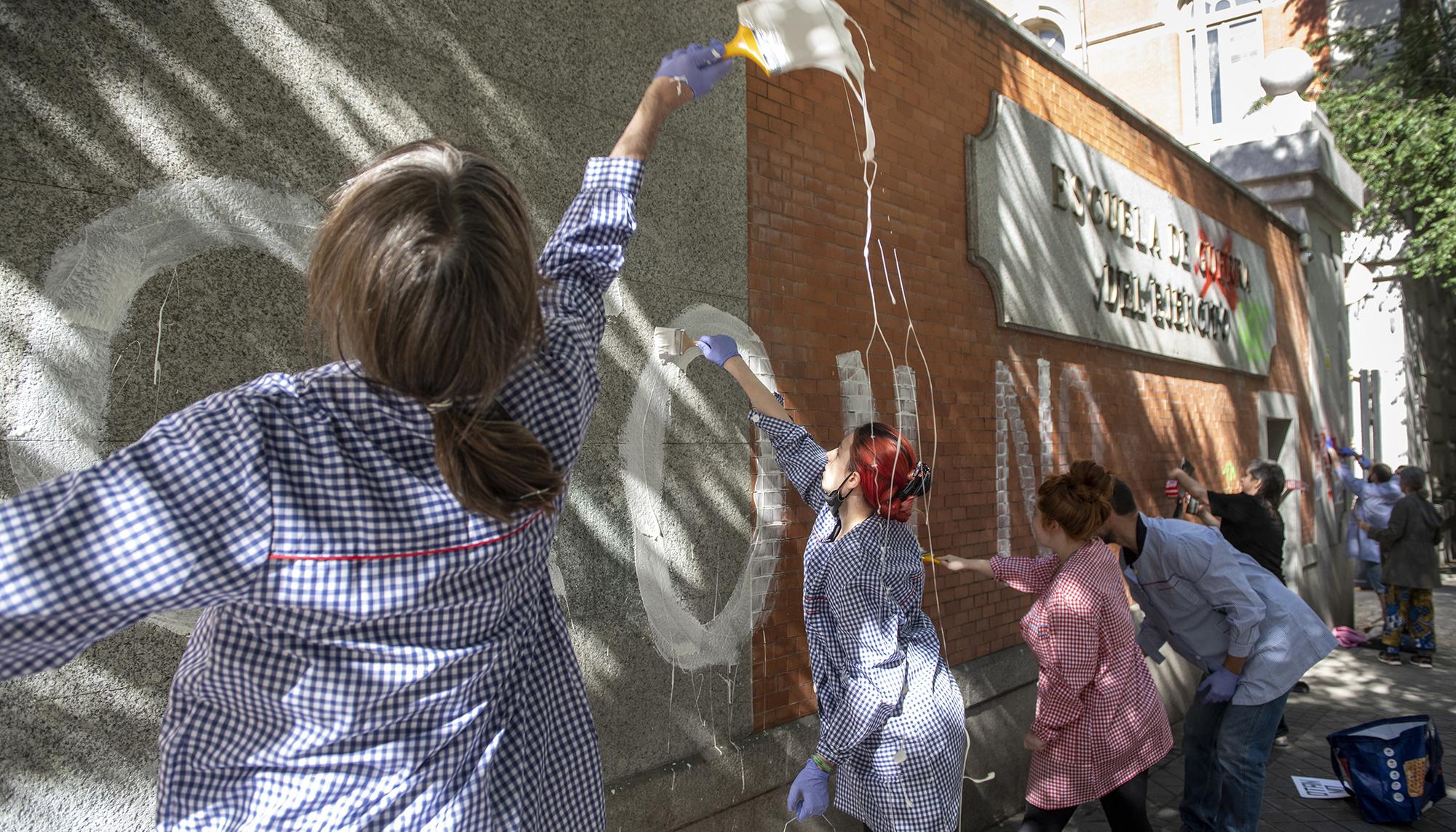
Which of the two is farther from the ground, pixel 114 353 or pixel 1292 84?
pixel 1292 84

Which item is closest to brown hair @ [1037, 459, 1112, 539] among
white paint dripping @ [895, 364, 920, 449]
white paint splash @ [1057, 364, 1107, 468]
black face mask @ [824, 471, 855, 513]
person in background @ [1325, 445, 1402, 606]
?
white paint dripping @ [895, 364, 920, 449]

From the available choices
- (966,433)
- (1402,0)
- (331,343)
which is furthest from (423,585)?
(1402,0)

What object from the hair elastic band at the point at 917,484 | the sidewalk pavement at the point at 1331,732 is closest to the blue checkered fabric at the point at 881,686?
the hair elastic band at the point at 917,484

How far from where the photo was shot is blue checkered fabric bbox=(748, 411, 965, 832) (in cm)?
322

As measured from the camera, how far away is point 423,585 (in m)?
1.37

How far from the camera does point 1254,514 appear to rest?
6.61 meters

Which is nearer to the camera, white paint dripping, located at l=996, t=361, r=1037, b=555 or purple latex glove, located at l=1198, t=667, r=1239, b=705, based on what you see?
purple latex glove, located at l=1198, t=667, r=1239, b=705

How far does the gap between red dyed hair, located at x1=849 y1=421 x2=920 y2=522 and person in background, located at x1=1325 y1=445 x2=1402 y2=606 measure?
31.7ft

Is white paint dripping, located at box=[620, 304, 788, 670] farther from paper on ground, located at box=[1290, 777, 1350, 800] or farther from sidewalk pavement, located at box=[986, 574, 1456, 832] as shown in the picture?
paper on ground, located at box=[1290, 777, 1350, 800]

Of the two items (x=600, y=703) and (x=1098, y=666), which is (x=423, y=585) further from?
(x=1098, y=666)

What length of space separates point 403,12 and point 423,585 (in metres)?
2.24

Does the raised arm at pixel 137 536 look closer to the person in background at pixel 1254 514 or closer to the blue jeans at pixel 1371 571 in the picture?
the person in background at pixel 1254 514

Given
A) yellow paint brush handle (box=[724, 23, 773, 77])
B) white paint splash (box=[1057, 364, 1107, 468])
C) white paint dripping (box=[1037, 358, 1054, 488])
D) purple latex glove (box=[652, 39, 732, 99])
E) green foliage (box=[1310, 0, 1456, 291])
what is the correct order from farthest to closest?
green foliage (box=[1310, 0, 1456, 291])
white paint splash (box=[1057, 364, 1107, 468])
white paint dripping (box=[1037, 358, 1054, 488])
yellow paint brush handle (box=[724, 23, 773, 77])
purple latex glove (box=[652, 39, 732, 99])

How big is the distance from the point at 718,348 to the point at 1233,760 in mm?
2968
